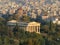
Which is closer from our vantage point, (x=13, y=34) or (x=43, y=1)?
(x=13, y=34)

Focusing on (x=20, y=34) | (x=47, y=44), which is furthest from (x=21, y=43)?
(x=20, y=34)

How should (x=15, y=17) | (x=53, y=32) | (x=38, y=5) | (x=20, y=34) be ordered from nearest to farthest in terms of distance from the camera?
(x=20, y=34), (x=53, y=32), (x=15, y=17), (x=38, y=5)

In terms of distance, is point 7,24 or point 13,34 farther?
point 7,24

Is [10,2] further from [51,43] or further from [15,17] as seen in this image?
[51,43]

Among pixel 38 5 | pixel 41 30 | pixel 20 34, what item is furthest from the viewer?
pixel 38 5

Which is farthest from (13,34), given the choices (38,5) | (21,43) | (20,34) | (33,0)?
(33,0)

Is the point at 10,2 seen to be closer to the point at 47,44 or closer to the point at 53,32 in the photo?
the point at 53,32

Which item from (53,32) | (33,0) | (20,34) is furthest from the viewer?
(33,0)

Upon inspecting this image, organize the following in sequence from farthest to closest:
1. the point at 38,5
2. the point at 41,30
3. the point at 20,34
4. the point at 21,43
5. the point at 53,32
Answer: the point at 38,5 → the point at 41,30 → the point at 53,32 → the point at 20,34 → the point at 21,43
